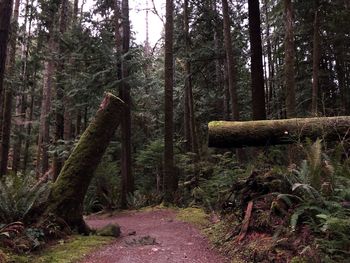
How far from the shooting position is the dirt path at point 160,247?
240 inches

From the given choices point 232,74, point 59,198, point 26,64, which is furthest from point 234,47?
point 59,198

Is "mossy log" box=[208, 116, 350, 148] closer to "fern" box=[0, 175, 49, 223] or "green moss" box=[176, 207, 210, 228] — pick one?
"green moss" box=[176, 207, 210, 228]

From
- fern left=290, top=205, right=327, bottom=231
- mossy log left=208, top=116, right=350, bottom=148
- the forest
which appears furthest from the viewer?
mossy log left=208, top=116, right=350, bottom=148

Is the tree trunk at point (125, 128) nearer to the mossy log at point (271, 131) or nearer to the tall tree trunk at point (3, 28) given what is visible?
the tall tree trunk at point (3, 28)

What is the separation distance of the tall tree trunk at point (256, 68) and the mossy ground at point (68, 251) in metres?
5.95

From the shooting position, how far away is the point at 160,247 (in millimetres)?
7074

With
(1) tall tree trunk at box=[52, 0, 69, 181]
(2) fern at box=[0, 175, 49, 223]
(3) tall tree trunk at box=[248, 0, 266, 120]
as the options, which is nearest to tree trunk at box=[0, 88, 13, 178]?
(1) tall tree trunk at box=[52, 0, 69, 181]

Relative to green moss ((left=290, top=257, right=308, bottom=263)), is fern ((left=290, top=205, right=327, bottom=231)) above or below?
above

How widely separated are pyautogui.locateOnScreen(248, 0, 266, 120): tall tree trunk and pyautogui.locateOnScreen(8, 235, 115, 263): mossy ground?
234 inches

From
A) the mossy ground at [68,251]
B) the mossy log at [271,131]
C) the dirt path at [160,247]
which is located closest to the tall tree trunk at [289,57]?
the mossy log at [271,131]

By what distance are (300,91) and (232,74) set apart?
25.4 feet

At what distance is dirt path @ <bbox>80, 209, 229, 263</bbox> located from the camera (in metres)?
6.10

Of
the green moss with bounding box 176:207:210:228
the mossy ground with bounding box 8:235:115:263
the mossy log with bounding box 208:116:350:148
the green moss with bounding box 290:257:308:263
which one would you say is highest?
the mossy log with bounding box 208:116:350:148

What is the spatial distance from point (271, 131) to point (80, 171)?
4289 millimetres
